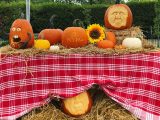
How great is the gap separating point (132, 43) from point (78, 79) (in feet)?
2.67

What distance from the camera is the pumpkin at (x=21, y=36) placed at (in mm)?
4578

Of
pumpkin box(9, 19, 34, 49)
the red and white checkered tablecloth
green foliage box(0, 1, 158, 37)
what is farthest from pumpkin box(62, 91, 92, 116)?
green foliage box(0, 1, 158, 37)

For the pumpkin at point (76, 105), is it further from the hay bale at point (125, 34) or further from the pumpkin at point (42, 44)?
the hay bale at point (125, 34)

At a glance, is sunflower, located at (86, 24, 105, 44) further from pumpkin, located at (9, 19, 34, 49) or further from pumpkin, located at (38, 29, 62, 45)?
pumpkin, located at (9, 19, 34, 49)

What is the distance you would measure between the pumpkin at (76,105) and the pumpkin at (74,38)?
0.64 m

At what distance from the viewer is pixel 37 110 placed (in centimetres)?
435

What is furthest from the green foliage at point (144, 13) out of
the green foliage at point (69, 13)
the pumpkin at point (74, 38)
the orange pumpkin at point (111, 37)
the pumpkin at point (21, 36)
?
the pumpkin at point (21, 36)

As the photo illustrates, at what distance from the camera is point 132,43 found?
467 cm

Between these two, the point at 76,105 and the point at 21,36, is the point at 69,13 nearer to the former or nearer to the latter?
the point at 21,36

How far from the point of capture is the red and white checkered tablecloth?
13.9 feet

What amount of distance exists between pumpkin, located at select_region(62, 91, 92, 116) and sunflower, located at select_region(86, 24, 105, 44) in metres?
0.78

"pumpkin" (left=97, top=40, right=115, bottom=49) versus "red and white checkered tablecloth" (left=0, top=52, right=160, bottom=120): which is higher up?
"pumpkin" (left=97, top=40, right=115, bottom=49)

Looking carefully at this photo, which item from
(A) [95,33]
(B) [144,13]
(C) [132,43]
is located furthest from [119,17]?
(B) [144,13]

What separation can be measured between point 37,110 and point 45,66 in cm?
48
